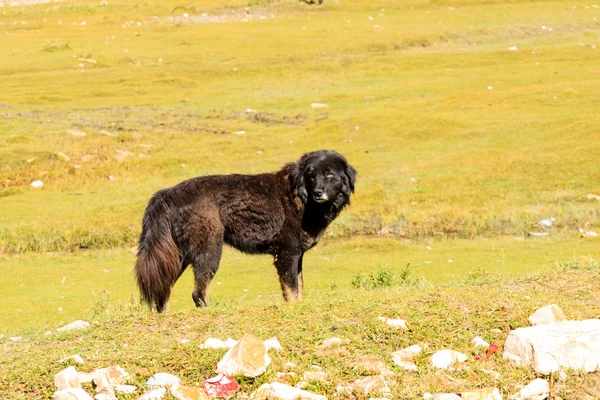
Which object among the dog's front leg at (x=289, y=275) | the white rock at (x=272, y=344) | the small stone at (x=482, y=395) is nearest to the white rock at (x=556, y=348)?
the small stone at (x=482, y=395)

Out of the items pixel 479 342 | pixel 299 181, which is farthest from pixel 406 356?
pixel 299 181

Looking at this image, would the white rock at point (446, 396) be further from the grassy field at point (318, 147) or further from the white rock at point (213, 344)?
the white rock at point (213, 344)

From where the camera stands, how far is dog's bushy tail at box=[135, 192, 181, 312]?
389 inches

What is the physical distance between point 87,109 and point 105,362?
27.1m

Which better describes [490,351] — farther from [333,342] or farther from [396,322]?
[333,342]

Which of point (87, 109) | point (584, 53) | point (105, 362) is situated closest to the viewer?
point (105, 362)

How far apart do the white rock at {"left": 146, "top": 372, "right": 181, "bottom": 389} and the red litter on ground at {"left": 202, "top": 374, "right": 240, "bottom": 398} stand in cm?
24

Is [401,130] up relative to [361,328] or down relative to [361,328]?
down

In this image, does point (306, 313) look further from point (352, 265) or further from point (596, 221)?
point (596, 221)

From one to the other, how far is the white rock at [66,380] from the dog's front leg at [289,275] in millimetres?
Answer: 4184

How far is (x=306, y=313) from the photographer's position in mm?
8375

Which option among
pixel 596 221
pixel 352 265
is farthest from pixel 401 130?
pixel 352 265

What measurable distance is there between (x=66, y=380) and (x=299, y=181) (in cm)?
489

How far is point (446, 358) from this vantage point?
6.99 meters
